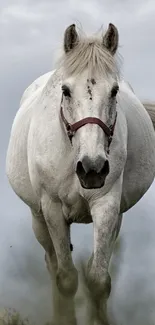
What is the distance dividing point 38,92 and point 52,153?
1.64m

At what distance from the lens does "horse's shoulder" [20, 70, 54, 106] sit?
33.3 ft

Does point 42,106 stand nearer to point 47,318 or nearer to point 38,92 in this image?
point 38,92

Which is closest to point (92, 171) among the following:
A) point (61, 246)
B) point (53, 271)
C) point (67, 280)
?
point (61, 246)

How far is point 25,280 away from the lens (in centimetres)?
1352

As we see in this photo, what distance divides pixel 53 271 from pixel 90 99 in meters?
3.19

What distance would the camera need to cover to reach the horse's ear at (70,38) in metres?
7.72

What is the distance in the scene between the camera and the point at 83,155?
284 inches

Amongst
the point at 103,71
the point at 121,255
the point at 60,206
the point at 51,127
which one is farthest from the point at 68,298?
the point at 121,255

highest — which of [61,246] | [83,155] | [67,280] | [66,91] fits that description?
[66,91]

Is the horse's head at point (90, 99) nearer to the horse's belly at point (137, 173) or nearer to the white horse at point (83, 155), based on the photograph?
the white horse at point (83, 155)

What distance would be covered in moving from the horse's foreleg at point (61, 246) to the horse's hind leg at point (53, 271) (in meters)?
0.32

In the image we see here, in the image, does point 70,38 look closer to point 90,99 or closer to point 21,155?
point 90,99

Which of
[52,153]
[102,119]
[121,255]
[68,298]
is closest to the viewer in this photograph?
[102,119]

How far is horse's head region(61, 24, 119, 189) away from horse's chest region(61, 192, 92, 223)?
2.36ft
